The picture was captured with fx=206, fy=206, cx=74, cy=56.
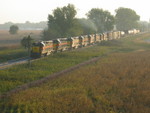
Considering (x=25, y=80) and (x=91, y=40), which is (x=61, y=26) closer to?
(x=91, y=40)

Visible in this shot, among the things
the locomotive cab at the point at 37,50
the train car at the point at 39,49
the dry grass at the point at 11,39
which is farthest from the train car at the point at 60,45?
the locomotive cab at the point at 37,50

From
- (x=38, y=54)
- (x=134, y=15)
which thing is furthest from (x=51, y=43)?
(x=134, y=15)

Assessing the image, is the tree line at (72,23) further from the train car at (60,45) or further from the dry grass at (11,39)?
the train car at (60,45)

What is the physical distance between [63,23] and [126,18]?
79.9 m

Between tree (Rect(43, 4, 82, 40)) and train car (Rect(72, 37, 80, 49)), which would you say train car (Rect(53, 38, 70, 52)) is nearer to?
train car (Rect(72, 37, 80, 49))

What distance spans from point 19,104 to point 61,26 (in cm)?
5082

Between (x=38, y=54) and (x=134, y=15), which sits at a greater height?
(x=134, y=15)

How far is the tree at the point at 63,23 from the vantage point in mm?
63378

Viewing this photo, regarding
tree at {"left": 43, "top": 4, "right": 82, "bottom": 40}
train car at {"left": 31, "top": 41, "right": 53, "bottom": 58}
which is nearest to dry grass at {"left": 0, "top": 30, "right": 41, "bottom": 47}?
train car at {"left": 31, "top": 41, "right": 53, "bottom": 58}

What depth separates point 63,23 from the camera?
6400 centimetres

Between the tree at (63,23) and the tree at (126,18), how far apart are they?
76.4m

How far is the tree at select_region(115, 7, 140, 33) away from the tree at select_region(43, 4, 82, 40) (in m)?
76.4

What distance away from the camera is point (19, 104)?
15.0 m

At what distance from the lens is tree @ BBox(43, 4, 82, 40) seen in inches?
2495
